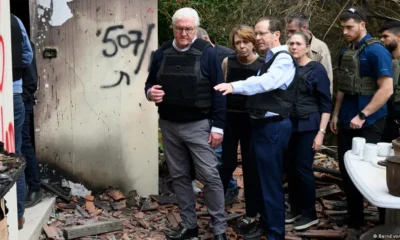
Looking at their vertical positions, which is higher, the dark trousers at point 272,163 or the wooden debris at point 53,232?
the dark trousers at point 272,163

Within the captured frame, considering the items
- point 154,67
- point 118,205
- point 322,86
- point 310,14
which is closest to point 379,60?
point 322,86

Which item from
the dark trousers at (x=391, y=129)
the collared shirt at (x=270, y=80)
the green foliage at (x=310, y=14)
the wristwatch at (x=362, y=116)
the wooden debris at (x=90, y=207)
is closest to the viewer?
the collared shirt at (x=270, y=80)

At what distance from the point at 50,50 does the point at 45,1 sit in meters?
0.52

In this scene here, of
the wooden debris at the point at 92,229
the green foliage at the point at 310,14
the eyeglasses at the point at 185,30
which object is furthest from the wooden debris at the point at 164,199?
the green foliage at the point at 310,14

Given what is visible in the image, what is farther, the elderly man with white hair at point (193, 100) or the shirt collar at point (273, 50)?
the elderly man with white hair at point (193, 100)

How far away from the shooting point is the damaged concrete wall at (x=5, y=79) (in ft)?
12.0

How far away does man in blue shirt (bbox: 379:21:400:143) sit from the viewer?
5262 millimetres

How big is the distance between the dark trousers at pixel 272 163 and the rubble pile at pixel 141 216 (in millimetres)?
489

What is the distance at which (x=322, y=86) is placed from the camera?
201 inches

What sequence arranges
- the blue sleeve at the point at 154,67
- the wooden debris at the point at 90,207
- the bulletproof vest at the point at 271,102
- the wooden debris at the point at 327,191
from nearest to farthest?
the bulletproof vest at the point at 271,102, the blue sleeve at the point at 154,67, the wooden debris at the point at 90,207, the wooden debris at the point at 327,191

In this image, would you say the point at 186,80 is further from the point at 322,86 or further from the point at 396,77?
the point at 396,77

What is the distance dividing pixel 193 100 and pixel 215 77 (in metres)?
0.29

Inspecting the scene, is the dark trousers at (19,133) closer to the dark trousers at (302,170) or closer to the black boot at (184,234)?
the black boot at (184,234)

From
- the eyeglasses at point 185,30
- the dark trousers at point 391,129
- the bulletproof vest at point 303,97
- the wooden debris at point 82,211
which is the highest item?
the eyeglasses at point 185,30
